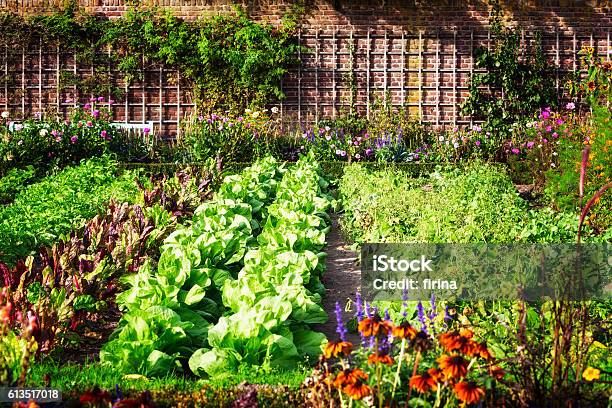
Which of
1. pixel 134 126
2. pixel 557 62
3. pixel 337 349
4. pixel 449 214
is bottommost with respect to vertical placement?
pixel 449 214

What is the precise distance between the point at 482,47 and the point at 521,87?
0.94 metres

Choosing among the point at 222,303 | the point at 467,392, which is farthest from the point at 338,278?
the point at 467,392

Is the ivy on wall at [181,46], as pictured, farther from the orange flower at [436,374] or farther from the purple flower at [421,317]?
the orange flower at [436,374]

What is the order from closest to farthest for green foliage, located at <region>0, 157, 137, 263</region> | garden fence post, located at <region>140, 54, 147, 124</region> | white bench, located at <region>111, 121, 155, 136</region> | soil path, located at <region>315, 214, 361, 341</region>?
soil path, located at <region>315, 214, 361, 341</region> → green foliage, located at <region>0, 157, 137, 263</region> → white bench, located at <region>111, 121, 155, 136</region> → garden fence post, located at <region>140, 54, 147, 124</region>

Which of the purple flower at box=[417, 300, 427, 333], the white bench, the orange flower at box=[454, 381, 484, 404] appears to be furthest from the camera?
the white bench

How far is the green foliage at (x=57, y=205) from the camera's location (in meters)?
5.78

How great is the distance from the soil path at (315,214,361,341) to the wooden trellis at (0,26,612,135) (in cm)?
683

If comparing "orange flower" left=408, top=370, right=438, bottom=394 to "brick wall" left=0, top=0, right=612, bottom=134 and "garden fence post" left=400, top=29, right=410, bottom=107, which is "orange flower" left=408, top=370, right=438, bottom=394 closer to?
"brick wall" left=0, top=0, right=612, bottom=134

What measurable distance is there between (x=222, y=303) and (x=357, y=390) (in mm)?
2413

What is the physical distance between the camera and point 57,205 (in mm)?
7102

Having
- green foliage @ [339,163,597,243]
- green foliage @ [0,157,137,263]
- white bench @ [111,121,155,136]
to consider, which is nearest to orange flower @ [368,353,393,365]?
green foliage @ [339,163,597,243]

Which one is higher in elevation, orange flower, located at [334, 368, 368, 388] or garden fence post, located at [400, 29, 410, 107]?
garden fence post, located at [400, 29, 410, 107]

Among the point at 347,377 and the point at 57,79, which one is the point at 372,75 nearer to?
the point at 57,79

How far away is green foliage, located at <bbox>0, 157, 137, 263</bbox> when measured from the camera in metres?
5.78
